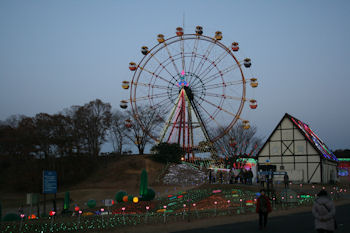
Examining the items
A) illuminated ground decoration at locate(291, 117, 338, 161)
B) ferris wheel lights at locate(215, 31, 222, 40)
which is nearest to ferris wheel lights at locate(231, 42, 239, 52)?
ferris wheel lights at locate(215, 31, 222, 40)

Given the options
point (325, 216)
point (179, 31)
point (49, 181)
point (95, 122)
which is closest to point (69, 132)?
point (95, 122)

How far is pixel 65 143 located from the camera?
161 feet

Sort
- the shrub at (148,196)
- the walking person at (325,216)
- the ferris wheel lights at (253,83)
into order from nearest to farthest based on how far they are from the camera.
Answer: the walking person at (325,216)
the shrub at (148,196)
the ferris wheel lights at (253,83)

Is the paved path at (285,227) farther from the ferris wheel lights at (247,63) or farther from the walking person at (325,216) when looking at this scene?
the ferris wheel lights at (247,63)

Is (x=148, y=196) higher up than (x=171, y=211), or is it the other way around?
(x=148, y=196)

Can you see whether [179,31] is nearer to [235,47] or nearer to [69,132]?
[235,47]

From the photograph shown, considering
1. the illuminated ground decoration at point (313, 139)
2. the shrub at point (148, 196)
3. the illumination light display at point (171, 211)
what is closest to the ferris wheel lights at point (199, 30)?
the illuminated ground decoration at point (313, 139)

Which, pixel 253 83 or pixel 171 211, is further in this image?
pixel 253 83

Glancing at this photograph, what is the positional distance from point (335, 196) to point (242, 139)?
27.3 meters

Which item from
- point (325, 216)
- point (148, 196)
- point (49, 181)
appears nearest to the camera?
point (325, 216)

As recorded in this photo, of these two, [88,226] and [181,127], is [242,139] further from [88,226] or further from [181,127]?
[88,226]

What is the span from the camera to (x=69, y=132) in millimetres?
50656

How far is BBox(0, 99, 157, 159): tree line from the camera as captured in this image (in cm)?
4784

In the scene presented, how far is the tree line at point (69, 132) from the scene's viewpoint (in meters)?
47.8
